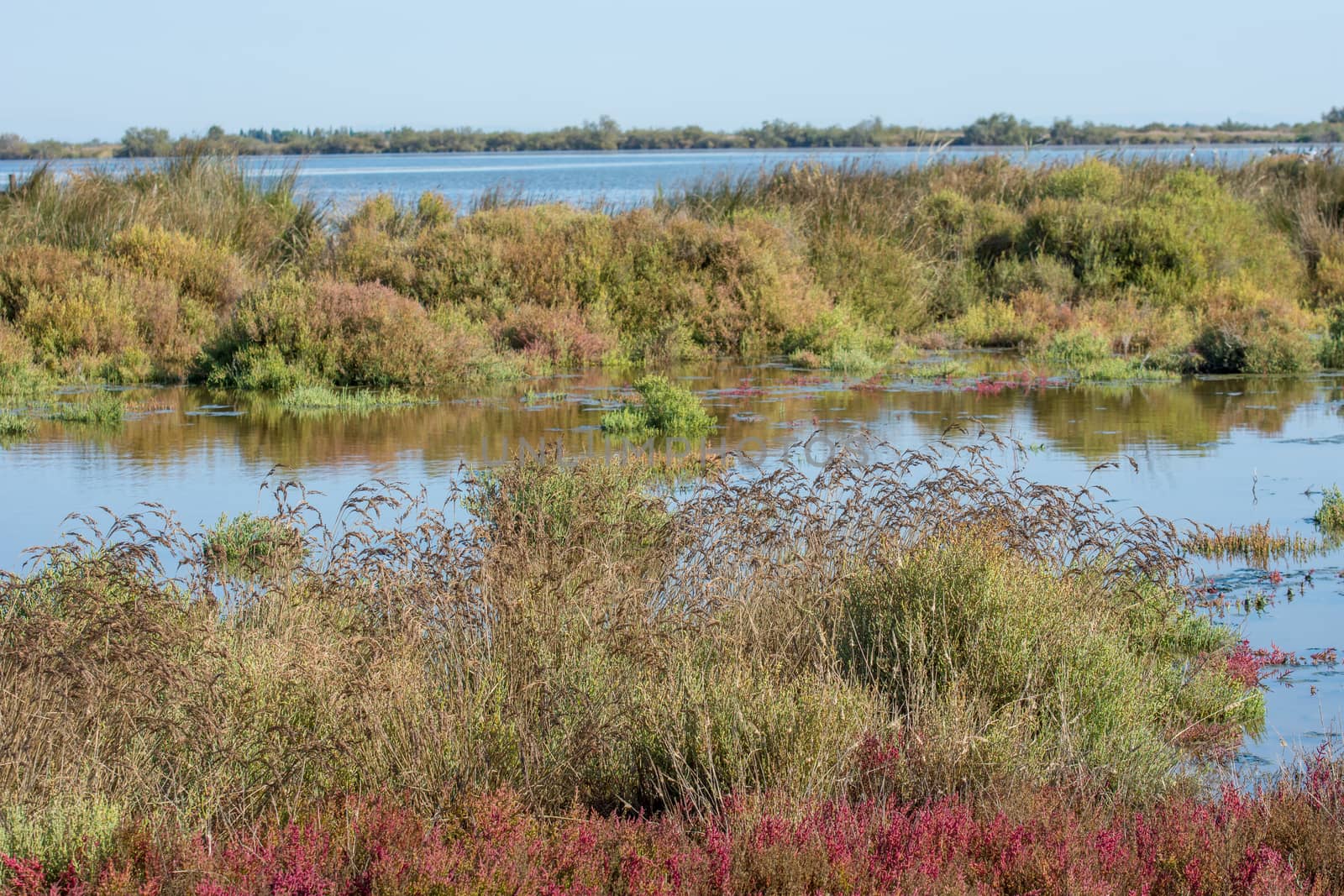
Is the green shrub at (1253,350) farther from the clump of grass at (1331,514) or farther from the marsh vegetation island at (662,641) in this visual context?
the clump of grass at (1331,514)

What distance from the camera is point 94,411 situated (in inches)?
595

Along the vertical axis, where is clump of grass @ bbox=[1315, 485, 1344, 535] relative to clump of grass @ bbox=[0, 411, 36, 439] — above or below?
above

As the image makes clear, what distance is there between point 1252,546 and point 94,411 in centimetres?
1170

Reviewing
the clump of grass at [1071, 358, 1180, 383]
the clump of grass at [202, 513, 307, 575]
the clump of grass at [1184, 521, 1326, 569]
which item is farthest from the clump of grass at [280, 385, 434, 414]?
the clump of grass at [1184, 521, 1326, 569]

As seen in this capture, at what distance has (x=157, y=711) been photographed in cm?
523

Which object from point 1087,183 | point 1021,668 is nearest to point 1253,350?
point 1087,183

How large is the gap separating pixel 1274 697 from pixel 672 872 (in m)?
3.99

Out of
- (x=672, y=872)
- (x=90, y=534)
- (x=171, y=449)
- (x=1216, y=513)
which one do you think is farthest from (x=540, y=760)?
(x=171, y=449)

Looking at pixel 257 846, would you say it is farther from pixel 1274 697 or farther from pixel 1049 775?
pixel 1274 697

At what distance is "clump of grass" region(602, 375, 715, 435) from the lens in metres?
14.1

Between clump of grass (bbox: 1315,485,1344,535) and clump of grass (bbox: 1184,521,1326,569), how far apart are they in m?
0.44

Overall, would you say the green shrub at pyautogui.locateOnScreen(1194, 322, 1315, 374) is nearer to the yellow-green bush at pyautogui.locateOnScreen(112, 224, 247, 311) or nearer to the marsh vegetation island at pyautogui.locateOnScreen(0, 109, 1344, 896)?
the marsh vegetation island at pyautogui.locateOnScreen(0, 109, 1344, 896)

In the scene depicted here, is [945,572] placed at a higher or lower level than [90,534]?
higher

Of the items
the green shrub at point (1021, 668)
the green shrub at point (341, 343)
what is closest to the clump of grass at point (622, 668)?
the green shrub at point (1021, 668)
